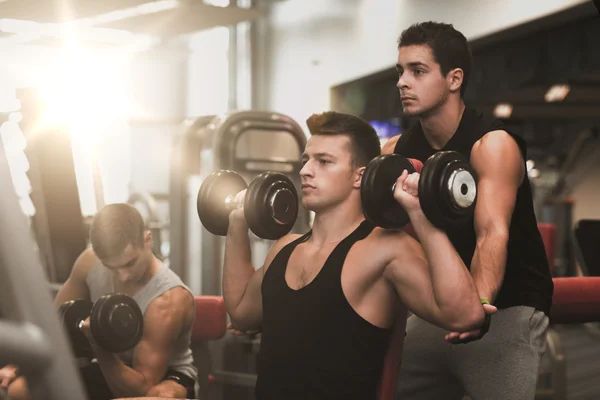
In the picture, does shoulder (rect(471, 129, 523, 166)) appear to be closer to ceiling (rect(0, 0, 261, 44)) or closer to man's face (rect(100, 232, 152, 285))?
man's face (rect(100, 232, 152, 285))

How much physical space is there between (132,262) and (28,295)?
177 centimetres

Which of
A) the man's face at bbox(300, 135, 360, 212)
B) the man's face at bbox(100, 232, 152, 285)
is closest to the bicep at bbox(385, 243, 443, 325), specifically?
the man's face at bbox(300, 135, 360, 212)

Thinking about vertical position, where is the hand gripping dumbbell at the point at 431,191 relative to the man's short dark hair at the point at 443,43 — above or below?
below

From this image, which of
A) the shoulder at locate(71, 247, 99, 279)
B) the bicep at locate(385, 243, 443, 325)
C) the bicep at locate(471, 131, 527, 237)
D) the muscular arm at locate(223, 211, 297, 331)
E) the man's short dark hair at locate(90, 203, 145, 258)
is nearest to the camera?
the bicep at locate(385, 243, 443, 325)

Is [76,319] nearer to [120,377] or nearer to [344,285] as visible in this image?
[120,377]

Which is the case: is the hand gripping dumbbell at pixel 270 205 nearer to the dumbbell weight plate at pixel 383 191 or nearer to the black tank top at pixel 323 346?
the black tank top at pixel 323 346

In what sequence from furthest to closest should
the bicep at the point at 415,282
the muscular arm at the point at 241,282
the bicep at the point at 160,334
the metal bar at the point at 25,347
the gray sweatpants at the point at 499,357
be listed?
1. the bicep at the point at 160,334
2. the muscular arm at the point at 241,282
3. the gray sweatpants at the point at 499,357
4. the bicep at the point at 415,282
5. the metal bar at the point at 25,347

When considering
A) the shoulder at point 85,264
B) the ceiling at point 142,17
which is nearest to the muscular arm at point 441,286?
the shoulder at point 85,264

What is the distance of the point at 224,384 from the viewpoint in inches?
111

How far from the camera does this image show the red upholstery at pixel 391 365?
142 centimetres

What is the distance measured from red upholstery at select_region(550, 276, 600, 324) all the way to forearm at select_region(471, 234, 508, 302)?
3.30ft

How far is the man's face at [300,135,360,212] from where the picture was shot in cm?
153

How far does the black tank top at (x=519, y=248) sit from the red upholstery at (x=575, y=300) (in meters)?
0.76

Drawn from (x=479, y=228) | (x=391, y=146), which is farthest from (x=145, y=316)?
(x=479, y=228)
